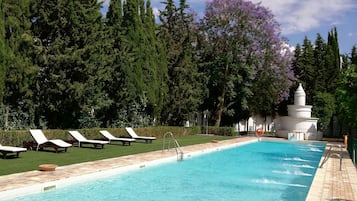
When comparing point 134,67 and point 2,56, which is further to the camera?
point 134,67

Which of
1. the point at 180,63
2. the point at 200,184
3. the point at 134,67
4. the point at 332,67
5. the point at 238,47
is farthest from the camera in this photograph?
the point at 332,67

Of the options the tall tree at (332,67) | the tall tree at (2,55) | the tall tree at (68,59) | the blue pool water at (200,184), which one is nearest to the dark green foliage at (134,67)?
the tall tree at (68,59)

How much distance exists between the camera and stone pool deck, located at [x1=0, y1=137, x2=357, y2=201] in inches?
323

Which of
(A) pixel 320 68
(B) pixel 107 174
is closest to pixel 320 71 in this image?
(A) pixel 320 68

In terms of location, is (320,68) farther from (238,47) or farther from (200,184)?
(200,184)

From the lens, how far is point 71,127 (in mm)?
21172

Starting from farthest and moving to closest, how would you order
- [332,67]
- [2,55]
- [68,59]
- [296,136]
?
[332,67], [296,136], [68,59], [2,55]

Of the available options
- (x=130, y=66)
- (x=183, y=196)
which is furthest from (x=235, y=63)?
(x=183, y=196)

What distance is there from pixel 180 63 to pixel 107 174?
2157cm

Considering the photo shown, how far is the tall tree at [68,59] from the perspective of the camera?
19172 millimetres

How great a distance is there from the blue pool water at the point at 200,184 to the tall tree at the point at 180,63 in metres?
14.8

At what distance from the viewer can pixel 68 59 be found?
19.1 m

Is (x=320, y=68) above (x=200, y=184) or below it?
above

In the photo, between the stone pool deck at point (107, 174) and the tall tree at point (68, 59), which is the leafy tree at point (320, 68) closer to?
the tall tree at point (68, 59)
